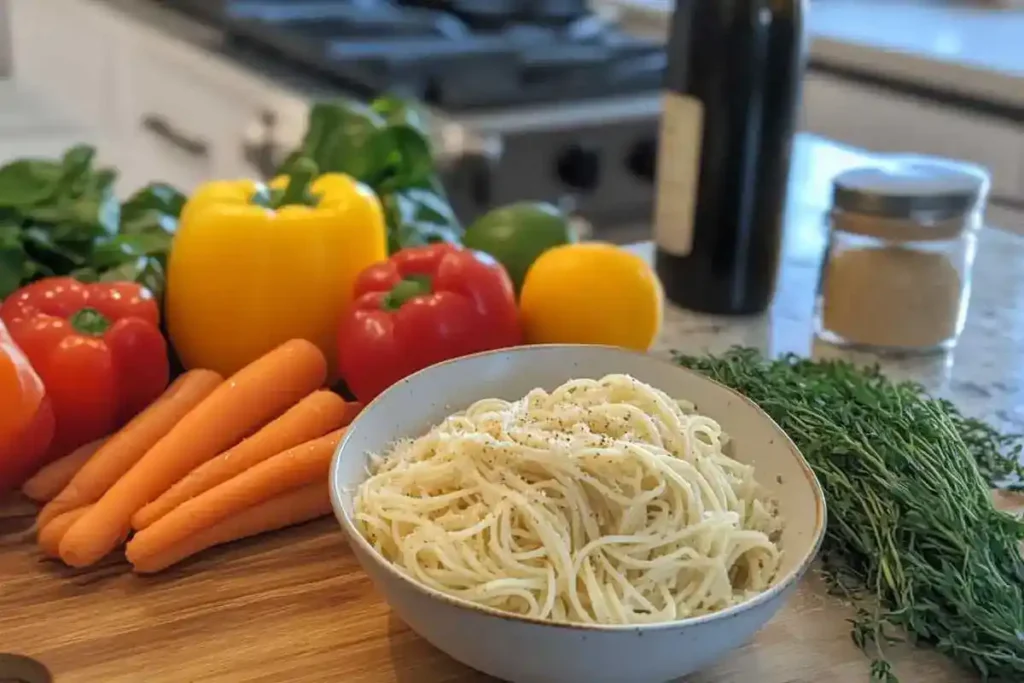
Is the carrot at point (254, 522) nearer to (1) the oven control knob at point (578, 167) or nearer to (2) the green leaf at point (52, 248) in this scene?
(2) the green leaf at point (52, 248)

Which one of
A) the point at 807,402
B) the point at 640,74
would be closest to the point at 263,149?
the point at 640,74

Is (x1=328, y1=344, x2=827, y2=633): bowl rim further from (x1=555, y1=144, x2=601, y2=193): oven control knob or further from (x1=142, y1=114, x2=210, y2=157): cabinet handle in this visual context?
(x1=142, y1=114, x2=210, y2=157): cabinet handle

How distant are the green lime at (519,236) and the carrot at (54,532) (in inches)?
19.0

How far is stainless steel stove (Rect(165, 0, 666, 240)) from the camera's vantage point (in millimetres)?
1688

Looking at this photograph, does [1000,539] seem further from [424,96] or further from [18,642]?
[424,96]

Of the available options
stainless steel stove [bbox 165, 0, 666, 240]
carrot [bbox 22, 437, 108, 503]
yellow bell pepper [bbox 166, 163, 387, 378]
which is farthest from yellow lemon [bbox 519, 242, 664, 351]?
stainless steel stove [bbox 165, 0, 666, 240]

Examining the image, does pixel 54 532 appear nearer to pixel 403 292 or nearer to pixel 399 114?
pixel 403 292

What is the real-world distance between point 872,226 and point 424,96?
3.08 ft

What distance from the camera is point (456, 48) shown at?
196 cm

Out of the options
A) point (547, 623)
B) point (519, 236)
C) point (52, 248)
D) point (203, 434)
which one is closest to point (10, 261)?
point (52, 248)

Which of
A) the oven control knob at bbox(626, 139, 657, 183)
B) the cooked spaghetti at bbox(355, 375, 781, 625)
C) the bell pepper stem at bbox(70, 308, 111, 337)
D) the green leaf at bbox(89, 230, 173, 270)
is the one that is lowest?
the oven control knob at bbox(626, 139, 657, 183)

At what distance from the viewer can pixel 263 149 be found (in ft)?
5.94

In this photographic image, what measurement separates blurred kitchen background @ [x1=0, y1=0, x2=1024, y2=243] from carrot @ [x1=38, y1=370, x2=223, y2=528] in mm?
796

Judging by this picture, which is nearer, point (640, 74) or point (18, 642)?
point (18, 642)
